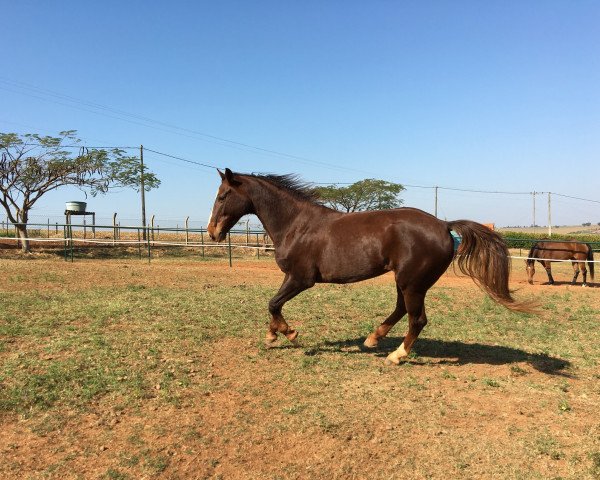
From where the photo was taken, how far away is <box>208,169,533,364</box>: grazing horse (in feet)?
17.1

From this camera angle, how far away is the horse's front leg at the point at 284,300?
5562 millimetres

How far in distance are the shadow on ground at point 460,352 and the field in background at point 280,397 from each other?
0.04m

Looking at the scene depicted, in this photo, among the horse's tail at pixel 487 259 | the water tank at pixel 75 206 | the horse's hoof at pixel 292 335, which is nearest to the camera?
the horse's tail at pixel 487 259

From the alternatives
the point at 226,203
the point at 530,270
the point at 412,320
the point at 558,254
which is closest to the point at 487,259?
the point at 412,320

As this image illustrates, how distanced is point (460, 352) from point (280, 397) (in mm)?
2857

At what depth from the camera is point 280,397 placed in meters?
4.23

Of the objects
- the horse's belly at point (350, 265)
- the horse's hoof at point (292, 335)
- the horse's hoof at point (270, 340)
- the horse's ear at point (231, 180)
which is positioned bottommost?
the horse's hoof at point (270, 340)

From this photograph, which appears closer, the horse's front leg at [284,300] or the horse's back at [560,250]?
the horse's front leg at [284,300]

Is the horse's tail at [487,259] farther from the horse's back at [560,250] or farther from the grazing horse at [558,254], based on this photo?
the horse's back at [560,250]

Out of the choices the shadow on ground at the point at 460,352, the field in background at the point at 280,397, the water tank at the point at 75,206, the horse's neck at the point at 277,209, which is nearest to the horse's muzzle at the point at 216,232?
the horse's neck at the point at 277,209

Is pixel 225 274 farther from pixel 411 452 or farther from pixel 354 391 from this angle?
pixel 411 452

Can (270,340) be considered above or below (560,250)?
below

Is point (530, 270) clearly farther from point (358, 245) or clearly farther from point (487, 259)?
point (358, 245)

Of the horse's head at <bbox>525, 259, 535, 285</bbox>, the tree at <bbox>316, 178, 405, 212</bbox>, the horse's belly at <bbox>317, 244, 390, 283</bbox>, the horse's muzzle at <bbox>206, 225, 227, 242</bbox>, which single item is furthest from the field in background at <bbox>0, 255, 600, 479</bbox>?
the tree at <bbox>316, 178, 405, 212</bbox>
